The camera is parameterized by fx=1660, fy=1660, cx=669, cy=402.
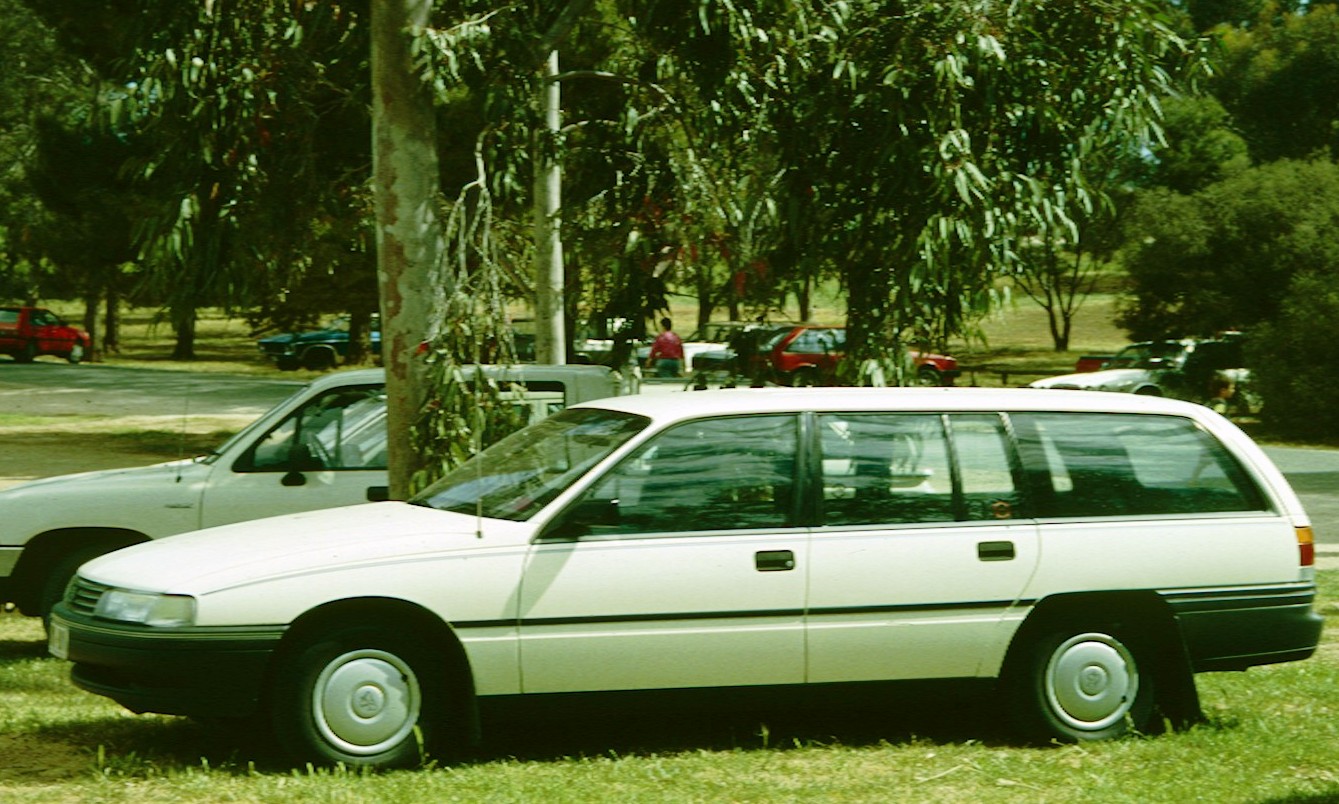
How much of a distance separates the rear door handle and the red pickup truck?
4389 centimetres

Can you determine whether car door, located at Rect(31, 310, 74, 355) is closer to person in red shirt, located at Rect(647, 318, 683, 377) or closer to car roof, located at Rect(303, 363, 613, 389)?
person in red shirt, located at Rect(647, 318, 683, 377)

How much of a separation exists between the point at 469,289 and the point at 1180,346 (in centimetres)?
2747

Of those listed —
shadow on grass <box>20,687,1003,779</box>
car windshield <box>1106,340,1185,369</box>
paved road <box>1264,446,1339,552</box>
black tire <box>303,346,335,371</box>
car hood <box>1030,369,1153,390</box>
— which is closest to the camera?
shadow on grass <box>20,687,1003,779</box>

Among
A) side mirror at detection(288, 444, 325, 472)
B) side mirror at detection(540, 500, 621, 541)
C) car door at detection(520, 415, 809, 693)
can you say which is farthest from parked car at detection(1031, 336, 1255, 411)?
side mirror at detection(540, 500, 621, 541)

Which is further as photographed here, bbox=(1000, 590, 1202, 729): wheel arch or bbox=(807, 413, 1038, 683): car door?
bbox=(1000, 590, 1202, 729): wheel arch

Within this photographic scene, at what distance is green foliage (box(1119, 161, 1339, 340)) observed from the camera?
3372 centimetres

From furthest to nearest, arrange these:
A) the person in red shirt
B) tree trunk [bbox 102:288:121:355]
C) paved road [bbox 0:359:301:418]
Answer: tree trunk [bbox 102:288:121:355], paved road [bbox 0:359:301:418], the person in red shirt

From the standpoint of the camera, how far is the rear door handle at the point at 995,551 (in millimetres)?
6590

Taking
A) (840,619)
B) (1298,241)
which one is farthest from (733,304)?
(1298,241)

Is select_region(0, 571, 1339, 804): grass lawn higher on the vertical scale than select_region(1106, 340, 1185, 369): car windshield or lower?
lower

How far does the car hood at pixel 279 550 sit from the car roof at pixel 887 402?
0.91 meters

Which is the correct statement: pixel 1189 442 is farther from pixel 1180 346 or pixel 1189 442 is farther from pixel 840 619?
pixel 1180 346

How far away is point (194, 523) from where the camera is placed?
913 centimetres

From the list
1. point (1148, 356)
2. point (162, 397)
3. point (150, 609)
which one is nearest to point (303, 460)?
point (150, 609)
